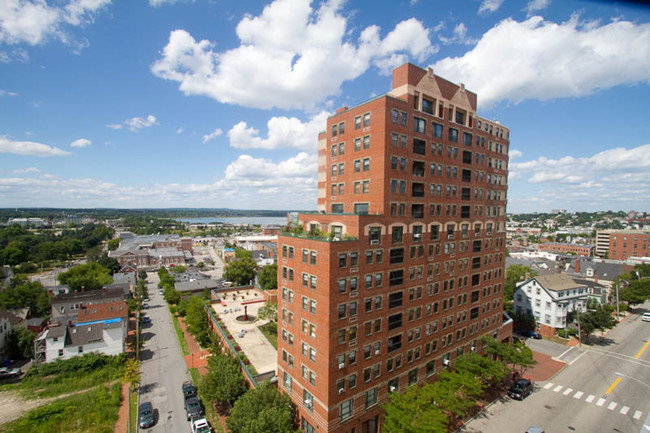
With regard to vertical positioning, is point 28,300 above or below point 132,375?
above

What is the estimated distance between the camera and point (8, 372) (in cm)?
5328

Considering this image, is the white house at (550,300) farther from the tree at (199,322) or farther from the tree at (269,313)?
the tree at (199,322)

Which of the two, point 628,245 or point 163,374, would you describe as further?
point 628,245

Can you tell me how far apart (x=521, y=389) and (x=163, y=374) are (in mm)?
58367

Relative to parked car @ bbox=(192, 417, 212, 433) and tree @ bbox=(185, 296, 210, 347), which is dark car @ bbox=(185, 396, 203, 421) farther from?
tree @ bbox=(185, 296, 210, 347)

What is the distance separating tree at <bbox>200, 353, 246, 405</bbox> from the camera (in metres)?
38.9

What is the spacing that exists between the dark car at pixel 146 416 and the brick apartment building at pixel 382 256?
60.2ft

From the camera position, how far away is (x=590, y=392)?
44.3 m

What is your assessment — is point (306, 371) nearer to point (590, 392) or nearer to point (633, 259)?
point (590, 392)

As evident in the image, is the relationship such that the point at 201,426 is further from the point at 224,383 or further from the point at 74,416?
the point at 74,416

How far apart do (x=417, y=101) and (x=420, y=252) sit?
19.3 m

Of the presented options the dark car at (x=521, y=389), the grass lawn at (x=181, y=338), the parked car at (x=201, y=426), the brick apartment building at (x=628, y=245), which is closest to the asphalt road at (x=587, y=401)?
the dark car at (x=521, y=389)

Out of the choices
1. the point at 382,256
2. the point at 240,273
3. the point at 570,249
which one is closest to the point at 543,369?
the point at 382,256

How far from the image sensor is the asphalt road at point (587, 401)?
37.1 meters
